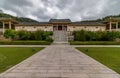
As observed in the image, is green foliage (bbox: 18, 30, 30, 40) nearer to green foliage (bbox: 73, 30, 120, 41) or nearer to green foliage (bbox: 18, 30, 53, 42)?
green foliage (bbox: 18, 30, 53, 42)

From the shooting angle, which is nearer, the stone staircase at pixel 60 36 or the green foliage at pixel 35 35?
the green foliage at pixel 35 35

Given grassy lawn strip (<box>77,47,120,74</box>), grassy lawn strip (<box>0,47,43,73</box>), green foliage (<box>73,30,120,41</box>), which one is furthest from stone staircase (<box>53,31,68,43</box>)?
grassy lawn strip (<box>0,47,43,73</box>)

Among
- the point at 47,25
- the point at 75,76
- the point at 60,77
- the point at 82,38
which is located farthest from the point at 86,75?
the point at 47,25

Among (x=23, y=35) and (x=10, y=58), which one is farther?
(x=23, y=35)

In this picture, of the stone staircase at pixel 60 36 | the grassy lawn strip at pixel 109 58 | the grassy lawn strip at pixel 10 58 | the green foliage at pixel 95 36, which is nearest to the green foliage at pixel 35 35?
the stone staircase at pixel 60 36

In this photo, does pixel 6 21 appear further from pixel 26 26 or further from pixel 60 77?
pixel 60 77

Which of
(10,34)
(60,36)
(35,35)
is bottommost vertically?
(60,36)

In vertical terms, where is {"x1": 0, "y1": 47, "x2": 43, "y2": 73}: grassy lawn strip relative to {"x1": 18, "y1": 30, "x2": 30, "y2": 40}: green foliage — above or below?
below

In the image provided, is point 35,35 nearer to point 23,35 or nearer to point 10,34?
point 23,35

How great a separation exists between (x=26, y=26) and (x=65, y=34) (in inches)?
408

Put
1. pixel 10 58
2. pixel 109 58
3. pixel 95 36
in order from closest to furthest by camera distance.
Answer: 1. pixel 10 58
2. pixel 109 58
3. pixel 95 36

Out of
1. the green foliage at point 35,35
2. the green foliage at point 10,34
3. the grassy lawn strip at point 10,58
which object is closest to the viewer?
the grassy lawn strip at point 10,58

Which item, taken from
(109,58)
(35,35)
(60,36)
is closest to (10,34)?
(35,35)

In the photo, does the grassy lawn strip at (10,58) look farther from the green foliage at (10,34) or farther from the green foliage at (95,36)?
the green foliage at (10,34)
